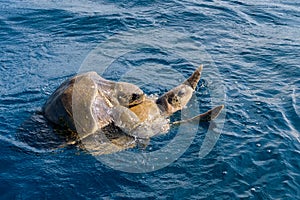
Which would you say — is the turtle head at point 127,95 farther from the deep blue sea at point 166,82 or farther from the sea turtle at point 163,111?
the deep blue sea at point 166,82

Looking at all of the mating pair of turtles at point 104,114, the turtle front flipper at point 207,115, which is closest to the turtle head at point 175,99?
the mating pair of turtles at point 104,114

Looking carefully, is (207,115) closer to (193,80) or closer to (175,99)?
(175,99)

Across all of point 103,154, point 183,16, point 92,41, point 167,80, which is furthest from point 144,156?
point 183,16

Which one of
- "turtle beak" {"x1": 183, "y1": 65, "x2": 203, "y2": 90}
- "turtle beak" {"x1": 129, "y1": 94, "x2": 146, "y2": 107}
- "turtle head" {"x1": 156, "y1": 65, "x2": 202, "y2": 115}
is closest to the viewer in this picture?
"turtle beak" {"x1": 129, "y1": 94, "x2": 146, "y2": 107}

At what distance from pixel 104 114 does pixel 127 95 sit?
1.90 ft

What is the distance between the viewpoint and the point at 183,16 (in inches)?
467

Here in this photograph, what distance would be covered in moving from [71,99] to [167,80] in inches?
121

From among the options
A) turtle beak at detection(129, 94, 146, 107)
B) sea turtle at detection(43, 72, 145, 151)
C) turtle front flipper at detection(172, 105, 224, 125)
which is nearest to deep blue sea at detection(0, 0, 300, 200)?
turtle front flipper at detection(172, 105, 224, 125)

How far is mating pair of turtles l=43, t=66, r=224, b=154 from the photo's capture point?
226 inches

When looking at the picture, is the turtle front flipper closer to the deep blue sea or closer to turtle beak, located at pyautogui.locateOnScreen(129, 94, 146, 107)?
the deep blue sea

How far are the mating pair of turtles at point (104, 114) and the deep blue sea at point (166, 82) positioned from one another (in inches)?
8.8

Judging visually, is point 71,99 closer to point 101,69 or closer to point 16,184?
point 16,184

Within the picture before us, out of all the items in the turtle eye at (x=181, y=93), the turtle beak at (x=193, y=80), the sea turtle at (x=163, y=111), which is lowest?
the sea turtle at (x=163, y=111)

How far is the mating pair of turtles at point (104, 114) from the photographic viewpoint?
18.8 ft
